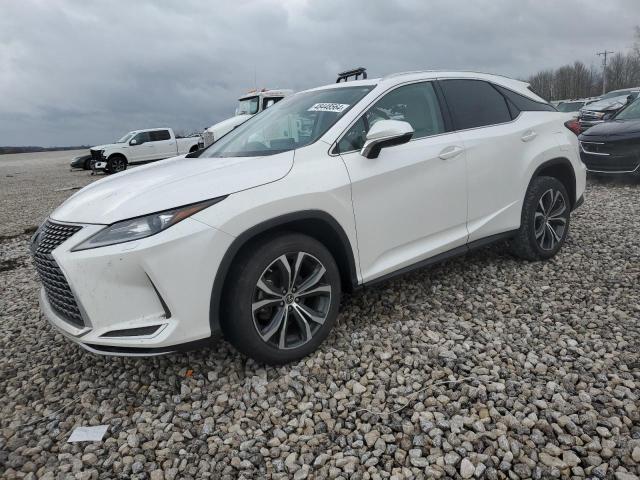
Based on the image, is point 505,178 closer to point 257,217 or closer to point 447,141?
point 447,141

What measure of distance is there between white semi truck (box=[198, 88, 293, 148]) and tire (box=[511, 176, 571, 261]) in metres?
11.6

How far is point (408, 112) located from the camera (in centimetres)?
345

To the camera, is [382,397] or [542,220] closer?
[382,397]

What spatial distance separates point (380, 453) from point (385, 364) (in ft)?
2.38

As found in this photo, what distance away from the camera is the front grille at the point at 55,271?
2.50 m

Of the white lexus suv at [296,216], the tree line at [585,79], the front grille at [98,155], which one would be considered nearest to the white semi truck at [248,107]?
the front grille at [98,155]

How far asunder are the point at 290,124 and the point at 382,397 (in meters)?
2.02

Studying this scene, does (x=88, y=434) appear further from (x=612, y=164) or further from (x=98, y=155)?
(x=98, y=155)

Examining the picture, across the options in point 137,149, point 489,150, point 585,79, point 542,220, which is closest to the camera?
point 489,150


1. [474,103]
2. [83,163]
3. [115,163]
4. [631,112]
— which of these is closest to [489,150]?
[474,103]

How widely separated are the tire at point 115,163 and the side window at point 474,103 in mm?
18198

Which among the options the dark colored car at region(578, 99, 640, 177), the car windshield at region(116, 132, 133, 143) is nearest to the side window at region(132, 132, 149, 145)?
the car windshield at region(116, 132, 133, 143)

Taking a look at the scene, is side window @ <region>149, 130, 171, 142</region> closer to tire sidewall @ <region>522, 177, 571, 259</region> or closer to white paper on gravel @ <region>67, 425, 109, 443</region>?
tire sidewall @ <region>522, 177, 571, 259</region>

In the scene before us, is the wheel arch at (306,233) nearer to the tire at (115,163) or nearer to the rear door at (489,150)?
the rear door at (489,150)
